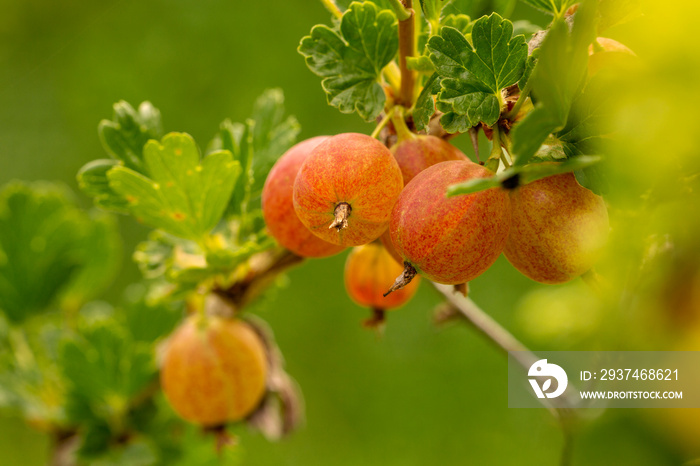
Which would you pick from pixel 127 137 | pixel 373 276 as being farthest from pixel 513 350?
pixel 127 137

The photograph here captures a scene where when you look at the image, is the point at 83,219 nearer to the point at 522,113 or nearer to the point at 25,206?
the point at 25,206

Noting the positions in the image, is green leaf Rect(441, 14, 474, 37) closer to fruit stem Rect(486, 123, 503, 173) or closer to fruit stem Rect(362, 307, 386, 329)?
fruit stem Rect(486, 123, 503, 173)

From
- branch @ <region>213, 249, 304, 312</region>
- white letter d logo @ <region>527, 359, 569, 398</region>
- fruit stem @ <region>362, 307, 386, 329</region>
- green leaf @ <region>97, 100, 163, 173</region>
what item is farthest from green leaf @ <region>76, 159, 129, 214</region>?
white letter d logo @ <region>527, 359, 569, 398</region>

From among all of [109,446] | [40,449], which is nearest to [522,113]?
[109,446]

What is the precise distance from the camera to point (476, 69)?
30cm

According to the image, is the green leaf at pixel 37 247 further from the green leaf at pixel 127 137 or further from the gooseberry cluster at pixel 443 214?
the gooseberry cluster at pixel 443 214

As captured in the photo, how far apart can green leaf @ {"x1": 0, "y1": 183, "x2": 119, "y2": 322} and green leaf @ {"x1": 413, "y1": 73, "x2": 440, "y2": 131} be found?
0.50 metres

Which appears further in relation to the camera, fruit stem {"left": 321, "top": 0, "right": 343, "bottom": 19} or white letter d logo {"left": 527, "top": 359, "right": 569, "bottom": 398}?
white letter d logo {"left": 527, "top": 359, "right": 569, "bottom": 398}

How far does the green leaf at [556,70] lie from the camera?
0.23 m

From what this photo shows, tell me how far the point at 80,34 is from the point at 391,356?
50.9 inches

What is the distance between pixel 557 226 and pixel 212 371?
33 cm

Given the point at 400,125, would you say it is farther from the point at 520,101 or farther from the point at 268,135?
the point at 268,135

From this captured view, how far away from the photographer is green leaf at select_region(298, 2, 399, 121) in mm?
344

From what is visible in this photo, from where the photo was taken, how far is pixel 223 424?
0.53m
